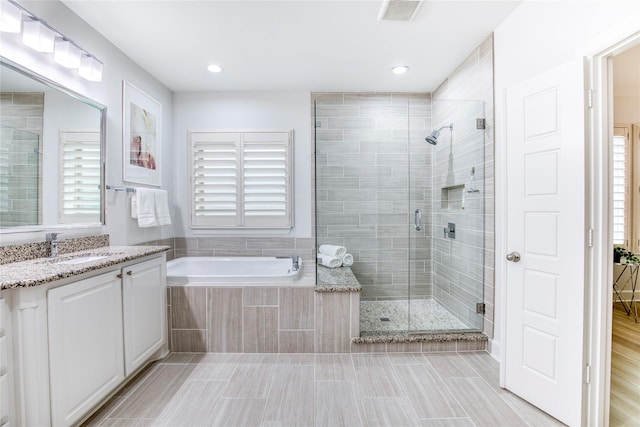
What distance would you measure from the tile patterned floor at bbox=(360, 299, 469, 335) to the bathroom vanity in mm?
1747

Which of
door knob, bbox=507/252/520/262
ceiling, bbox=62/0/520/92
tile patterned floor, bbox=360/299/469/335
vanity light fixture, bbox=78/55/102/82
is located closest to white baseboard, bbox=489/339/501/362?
tile patterned floor, bbox=360/299/469/335

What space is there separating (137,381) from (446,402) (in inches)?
81.8

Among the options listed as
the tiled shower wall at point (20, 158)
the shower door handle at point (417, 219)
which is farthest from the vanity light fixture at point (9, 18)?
the shower door handle at point (417, 219)

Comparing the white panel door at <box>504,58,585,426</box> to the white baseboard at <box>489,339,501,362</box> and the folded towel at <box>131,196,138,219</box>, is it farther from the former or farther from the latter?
the folded towel at <box>131,196,138,219</box>

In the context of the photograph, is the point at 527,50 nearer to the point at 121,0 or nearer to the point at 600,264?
the point at 600,264

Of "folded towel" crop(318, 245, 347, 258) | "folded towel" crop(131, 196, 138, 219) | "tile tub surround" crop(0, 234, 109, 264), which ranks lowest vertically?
"folded towel" crop(318, 245, 347, 258)

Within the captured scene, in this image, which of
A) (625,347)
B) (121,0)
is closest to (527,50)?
(625,347)

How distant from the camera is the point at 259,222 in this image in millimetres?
3531

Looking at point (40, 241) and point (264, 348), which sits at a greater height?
point (40, 241)

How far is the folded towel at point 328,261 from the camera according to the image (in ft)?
9.81

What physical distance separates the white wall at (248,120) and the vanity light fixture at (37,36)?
173 cm

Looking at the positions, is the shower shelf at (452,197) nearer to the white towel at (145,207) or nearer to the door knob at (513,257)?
the door knob at (513,257)

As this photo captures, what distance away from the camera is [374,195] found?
3.09 metres

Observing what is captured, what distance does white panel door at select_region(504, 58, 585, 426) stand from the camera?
5.14ft
